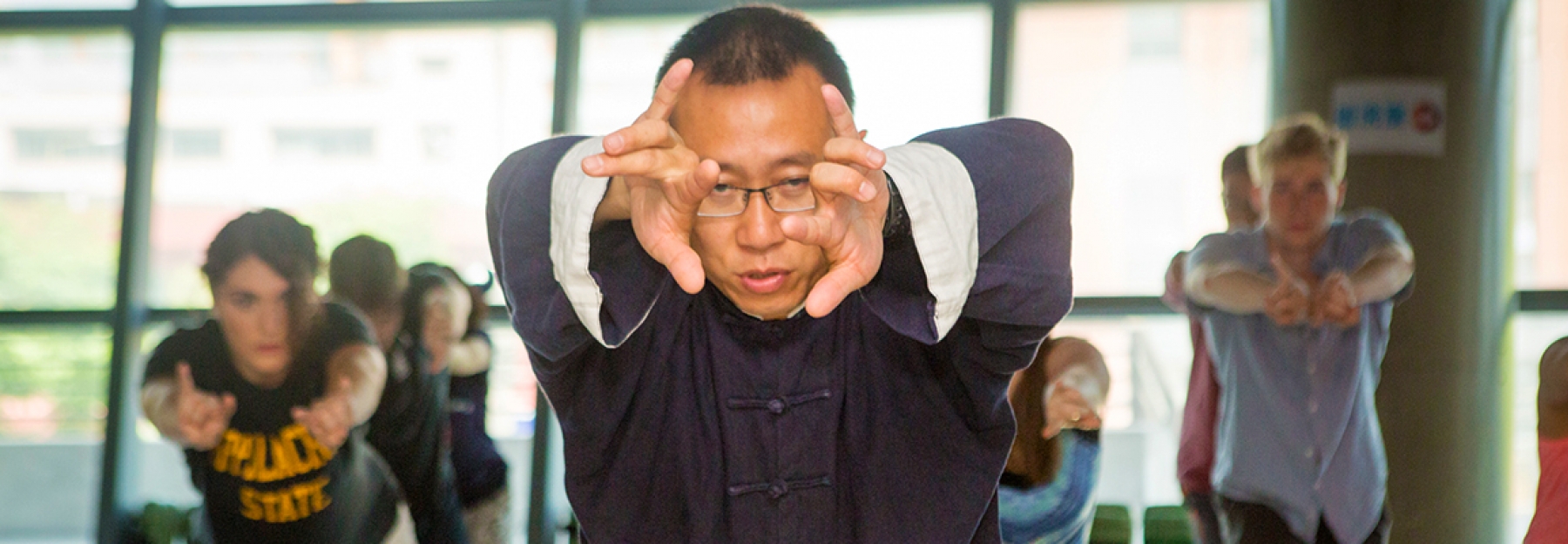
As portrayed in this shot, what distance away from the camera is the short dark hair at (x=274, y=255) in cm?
281

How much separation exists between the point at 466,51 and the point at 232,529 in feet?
8.76

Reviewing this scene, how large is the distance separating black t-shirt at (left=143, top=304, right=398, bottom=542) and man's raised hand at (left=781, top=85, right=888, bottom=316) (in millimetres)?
1823

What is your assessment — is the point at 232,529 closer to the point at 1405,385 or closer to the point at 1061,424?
the point at 1061,424

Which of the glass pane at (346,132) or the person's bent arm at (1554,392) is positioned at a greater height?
the glass pane at (346,132)

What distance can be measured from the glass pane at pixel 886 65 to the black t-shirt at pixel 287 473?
2190 mm

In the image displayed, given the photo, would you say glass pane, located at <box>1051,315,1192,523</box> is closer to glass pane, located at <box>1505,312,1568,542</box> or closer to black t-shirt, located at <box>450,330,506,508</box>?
glass pane, located at <box>1505,312,1568,542</box>

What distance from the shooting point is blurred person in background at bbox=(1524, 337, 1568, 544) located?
1.86m

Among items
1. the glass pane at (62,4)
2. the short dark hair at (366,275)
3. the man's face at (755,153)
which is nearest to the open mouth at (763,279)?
the man's face at (755,153)

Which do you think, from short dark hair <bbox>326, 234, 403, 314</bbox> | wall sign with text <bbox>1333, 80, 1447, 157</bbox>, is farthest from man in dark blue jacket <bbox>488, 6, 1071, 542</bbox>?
wall sign with text <bbox>1333, 80, 1447, 157</bbox>

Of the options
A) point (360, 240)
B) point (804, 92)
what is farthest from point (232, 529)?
point (804, 92)

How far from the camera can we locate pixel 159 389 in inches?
110

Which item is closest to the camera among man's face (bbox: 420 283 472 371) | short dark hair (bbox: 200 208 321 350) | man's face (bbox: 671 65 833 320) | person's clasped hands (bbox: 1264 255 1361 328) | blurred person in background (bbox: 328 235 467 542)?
man's face (bbox: 671 65 833 320)

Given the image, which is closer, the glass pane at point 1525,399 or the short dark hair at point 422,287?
the short dark hair at point 422,287

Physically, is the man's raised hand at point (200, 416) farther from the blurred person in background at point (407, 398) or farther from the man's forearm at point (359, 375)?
the blurred person in background at point (407, 398)
